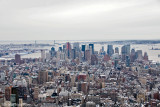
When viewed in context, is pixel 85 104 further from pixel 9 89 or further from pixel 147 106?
pixel 9 89

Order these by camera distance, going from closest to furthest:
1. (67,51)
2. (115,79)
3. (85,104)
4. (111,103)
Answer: (85,104), (111,103), (115,79), (67,51)

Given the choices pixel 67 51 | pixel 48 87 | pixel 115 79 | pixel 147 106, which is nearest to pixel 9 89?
pixel 48 87

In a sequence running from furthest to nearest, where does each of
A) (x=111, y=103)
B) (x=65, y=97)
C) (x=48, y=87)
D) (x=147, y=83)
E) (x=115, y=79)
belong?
(x=115, y=79), (x=147, y=83), (x=48, y=87), (x=65, y=97), (x=111, y=103)

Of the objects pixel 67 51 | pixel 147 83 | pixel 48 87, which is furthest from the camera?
pixel 67 51

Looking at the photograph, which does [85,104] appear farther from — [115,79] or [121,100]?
[115,79]

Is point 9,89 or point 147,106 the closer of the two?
point 147,106

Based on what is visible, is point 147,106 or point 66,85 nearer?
point 147,106

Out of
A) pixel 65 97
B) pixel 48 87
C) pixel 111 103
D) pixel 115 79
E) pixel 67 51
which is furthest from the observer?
pixel 67 51

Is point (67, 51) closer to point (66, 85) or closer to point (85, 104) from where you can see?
point (66, 85)

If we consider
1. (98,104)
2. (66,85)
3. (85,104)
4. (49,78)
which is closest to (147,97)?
(98,104)
